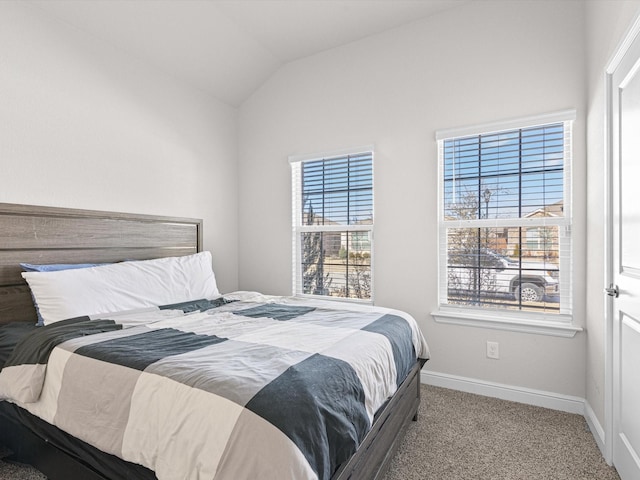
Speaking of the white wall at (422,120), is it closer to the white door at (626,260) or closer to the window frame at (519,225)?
the window frame at (519,225)

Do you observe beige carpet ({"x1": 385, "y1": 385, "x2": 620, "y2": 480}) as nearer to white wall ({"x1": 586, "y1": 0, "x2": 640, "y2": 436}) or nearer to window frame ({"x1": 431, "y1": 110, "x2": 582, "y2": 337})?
white wall ({"x1": 586, "y1": 0, "x2": 640, "y2": 436})

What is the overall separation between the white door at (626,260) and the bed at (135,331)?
98 cm

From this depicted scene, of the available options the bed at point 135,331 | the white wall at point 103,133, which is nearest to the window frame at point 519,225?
the bed at point 135,331

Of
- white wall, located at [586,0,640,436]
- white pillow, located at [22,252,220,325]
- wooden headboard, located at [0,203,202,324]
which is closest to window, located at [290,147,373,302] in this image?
white pillow, located at [22,252,220,325]

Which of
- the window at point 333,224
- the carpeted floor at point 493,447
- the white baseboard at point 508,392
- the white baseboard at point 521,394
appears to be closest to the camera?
the carpeted floor at point 493,447

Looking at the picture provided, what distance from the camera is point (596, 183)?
2078 mm

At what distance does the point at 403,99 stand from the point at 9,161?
2.83m

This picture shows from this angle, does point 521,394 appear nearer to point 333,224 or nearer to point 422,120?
point 333,224

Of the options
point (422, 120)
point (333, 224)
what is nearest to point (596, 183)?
point (422, 120)

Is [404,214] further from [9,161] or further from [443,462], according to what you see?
[9,161]

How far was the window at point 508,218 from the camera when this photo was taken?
244cm

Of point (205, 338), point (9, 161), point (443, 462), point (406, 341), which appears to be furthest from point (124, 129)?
point (443, 462)

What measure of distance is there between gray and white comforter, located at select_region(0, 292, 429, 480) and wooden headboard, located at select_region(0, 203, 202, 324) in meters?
0.64

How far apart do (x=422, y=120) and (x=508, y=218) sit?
1.03 metres
